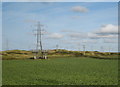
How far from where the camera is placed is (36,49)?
2736 inches

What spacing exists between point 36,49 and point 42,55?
2904 mm

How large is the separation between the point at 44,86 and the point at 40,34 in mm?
54701

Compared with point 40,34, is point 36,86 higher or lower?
lower

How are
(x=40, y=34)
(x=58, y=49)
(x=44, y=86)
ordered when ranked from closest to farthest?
(x=44, y=86)
(x=40, y=34)
(x=58, y=49)

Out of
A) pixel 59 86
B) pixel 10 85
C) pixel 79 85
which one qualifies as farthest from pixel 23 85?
pixel 79 85

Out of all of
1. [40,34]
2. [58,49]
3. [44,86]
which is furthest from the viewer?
[58,49]

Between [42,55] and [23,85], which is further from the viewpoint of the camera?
[42,55]

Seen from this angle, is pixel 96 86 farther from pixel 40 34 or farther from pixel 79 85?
pixel 40 34

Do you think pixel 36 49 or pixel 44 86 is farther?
pixel 36 49

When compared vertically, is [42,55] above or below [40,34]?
below

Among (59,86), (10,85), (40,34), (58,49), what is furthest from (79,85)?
→ (58,49)

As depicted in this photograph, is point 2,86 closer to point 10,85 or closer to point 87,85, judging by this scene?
point 10,85

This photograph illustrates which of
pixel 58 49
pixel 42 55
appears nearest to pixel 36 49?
pixel 42 55

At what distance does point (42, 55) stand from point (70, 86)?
2180 inches
